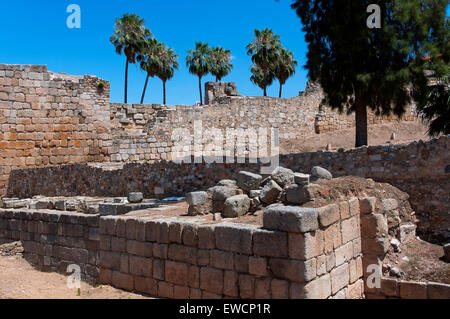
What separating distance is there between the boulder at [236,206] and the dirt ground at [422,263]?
241cm

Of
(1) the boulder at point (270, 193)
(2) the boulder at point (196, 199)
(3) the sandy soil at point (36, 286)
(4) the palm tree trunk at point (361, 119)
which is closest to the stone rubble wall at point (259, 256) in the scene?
(3) the sandy soil at point (36, 286)

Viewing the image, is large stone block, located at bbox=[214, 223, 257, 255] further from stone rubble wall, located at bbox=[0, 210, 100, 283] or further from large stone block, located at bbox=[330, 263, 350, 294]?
stone rubble wall, located at bbox=[0, 210, 100, 283]

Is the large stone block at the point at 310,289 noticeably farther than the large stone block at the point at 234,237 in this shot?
No

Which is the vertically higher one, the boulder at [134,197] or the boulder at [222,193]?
the boulder at [222,193]

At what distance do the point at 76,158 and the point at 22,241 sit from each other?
6.54 meters

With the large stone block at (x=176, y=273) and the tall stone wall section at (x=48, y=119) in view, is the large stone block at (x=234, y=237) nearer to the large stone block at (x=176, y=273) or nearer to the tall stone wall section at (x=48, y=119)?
the large stone block at (x=176, y=273)

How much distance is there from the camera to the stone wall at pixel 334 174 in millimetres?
7422

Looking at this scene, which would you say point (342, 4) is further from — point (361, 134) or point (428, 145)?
point (428, 145)

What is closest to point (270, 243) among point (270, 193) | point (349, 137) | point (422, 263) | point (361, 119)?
point (270, 193)

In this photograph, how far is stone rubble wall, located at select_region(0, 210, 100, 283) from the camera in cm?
844

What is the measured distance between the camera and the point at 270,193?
6.15 metres

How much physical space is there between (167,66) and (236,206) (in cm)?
3311

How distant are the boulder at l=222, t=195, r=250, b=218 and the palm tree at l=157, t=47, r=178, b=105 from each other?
31404 mm

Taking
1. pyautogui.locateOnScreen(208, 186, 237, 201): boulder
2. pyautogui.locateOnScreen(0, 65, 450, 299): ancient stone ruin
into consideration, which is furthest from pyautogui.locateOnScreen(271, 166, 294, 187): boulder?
pyautogui.locateOnScreen(208, 186, 237, 201): boulder
